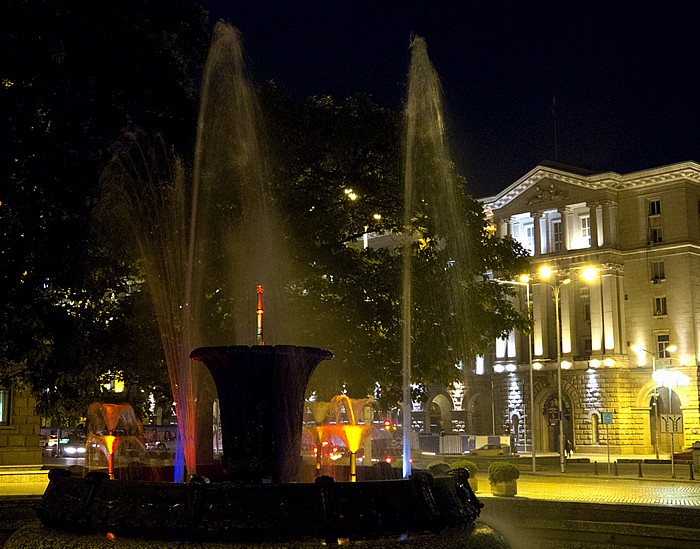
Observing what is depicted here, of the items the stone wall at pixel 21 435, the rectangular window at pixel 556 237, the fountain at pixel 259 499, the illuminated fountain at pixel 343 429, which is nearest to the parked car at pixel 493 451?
the rectangular window at pixel 556 237

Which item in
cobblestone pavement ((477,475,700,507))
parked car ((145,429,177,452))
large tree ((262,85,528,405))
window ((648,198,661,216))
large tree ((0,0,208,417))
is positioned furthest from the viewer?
window ((648,198,661,216))

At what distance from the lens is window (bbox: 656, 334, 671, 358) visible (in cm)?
6481

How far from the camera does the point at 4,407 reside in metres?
30.7

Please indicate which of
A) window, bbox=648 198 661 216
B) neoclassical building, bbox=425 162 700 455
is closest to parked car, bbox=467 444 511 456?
neoclassical building, bbox=425 162 700 455

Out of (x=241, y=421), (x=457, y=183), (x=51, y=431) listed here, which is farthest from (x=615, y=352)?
(x=241, y=421)

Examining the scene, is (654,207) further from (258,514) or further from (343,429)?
(258,514)

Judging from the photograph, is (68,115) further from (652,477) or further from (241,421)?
(652,477)

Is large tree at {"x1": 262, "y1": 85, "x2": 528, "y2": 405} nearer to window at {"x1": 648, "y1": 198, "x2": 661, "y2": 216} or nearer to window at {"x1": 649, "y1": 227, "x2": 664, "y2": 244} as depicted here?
window at {"x1": 649, "y1": 227, "x2": 664, "y2": 244}

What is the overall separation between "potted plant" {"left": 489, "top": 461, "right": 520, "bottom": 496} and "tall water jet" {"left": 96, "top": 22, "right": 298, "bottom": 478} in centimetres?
673

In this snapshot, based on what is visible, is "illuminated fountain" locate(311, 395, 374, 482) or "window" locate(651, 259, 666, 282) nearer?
"illuminated fountain" locate(311, 395, 374, 482)

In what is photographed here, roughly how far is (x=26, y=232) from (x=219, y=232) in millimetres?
4129

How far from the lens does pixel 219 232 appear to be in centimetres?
2131

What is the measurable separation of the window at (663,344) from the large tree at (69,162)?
50004mm

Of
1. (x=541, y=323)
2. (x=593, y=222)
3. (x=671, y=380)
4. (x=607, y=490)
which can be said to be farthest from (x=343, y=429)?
(x=541, y=323)
